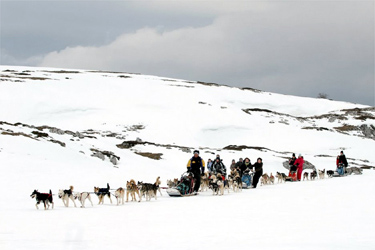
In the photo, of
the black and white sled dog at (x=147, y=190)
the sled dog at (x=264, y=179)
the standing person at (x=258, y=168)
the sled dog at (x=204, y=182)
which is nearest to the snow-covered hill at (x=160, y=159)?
the black and white sled dog at (x=147, y=190)

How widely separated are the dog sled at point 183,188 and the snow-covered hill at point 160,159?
421 millimetres

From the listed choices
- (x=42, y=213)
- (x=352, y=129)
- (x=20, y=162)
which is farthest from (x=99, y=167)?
(x=352, y=129)

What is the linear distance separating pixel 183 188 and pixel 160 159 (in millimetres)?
15723

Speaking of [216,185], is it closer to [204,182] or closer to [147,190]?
[204,182]

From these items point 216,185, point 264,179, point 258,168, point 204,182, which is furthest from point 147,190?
point 264,179

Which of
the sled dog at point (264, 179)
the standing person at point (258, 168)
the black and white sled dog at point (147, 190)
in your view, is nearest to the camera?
the black and white sled dog at point (147, 190)

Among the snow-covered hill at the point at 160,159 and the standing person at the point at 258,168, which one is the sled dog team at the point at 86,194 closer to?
the snow-covered hill at the point at 160,159

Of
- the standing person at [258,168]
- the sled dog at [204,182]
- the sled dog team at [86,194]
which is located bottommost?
the sled dog team at [86,194]

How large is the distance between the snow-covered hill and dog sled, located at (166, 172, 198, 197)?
1.38ft

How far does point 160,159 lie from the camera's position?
109ft

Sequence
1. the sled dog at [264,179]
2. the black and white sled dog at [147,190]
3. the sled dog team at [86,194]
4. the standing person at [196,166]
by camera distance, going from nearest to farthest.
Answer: the sled dog team at [86,194], the black and white sled dog at [147,190], the standing person at [196,166], the sled dog at [264,179]

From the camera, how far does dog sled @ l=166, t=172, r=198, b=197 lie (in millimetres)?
17391

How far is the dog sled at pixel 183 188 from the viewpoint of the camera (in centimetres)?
1739

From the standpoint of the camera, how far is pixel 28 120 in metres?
52.1
